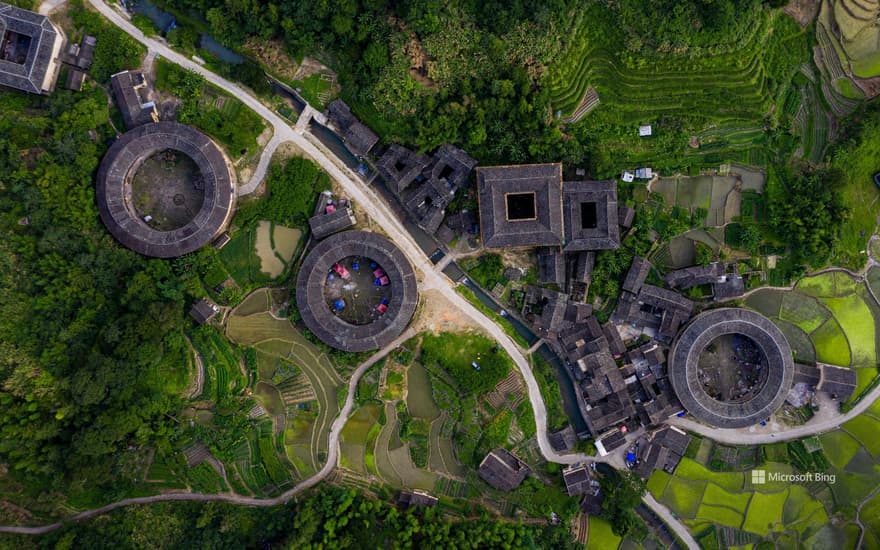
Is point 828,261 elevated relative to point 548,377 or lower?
elevated

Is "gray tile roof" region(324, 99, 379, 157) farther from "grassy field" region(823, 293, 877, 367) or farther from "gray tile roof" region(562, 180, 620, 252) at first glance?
"grassy field" region(823, 293, 877, 367)

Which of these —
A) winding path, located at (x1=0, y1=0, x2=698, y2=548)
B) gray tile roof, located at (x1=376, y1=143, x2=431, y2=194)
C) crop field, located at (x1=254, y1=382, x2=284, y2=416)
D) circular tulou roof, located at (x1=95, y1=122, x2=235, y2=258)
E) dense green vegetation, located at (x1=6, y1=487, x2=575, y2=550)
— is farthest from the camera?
crop field, located at (x1=254, y1=382, x2=284, y2=416)

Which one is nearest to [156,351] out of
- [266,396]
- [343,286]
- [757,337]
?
[266,396]

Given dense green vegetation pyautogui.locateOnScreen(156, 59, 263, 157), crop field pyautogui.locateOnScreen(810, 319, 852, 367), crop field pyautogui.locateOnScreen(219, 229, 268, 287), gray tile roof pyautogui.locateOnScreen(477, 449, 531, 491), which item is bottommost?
gray tile roof pyautogui.locateOnScreen(477, 449, 531, 491)

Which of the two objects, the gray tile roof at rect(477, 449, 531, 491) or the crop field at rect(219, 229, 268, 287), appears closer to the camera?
the gray tile roof at rect(477, 449, 531, 491)

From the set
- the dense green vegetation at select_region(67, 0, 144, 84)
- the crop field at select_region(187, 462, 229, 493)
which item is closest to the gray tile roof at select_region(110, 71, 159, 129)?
the dense green vegetation at select_region(67, 0, 144, 84)

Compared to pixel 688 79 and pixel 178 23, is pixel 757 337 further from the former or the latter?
pixel 178 23

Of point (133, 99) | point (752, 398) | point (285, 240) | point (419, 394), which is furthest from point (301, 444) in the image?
point (752, 398)

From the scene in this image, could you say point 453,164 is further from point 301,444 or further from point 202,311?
point 301,444
